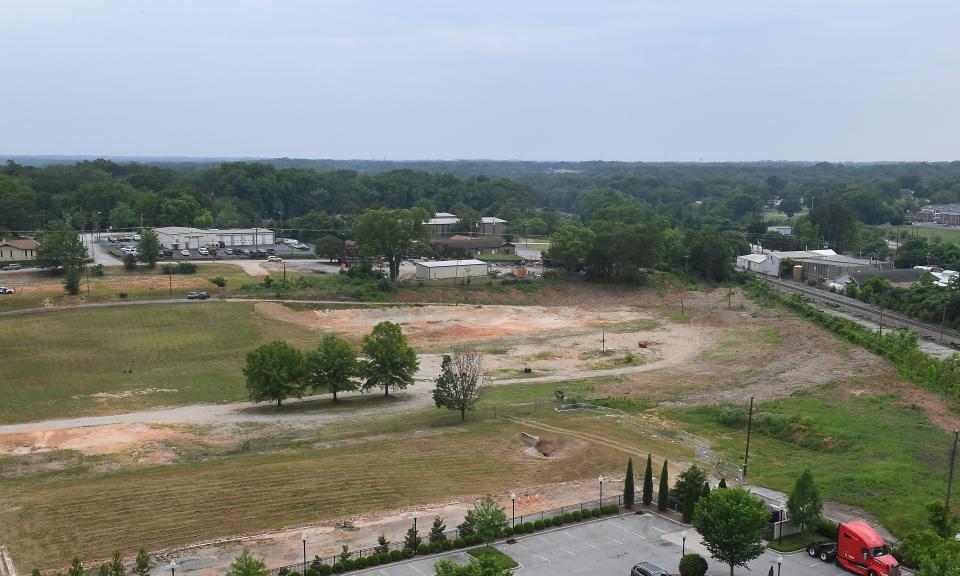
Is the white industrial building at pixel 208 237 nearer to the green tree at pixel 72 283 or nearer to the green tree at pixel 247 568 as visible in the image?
the green tree at pixel 72 283

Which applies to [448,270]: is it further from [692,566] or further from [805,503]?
[692,566]

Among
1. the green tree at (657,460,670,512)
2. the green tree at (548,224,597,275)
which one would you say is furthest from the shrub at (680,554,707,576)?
the green tree at (548,224,597,275)

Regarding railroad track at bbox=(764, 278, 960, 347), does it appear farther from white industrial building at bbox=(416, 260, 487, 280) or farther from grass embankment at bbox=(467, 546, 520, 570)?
grass embankment at bbox=(467, 546, 520, 570)

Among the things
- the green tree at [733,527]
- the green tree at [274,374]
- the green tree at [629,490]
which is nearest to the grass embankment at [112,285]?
the green tree at [274,374]

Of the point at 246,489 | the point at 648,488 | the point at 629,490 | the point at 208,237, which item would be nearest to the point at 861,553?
the point at 648,488

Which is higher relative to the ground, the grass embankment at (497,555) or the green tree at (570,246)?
the green tree at (570,246)

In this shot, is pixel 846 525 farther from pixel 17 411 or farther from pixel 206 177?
pixel 206 177
